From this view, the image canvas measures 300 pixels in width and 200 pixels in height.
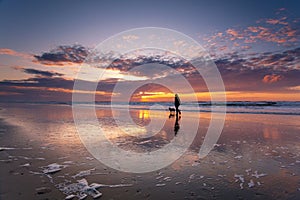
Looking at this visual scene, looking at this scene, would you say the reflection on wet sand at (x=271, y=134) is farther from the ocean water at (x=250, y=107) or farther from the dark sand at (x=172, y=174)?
the ocean water at (x=250, y=107)

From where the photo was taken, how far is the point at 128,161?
224 inches

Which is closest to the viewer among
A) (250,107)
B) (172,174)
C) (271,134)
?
(172,174)

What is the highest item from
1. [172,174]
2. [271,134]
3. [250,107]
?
[250,107]

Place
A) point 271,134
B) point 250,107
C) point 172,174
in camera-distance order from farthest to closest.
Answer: point 250,107 → point 271,134 → point 172,174

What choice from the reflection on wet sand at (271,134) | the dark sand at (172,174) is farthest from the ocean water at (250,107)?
the dark sand at (172,174)

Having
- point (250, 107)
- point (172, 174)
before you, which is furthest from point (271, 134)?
point (250, 107)

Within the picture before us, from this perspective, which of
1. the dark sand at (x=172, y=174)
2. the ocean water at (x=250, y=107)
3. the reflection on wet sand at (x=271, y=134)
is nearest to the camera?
the dark sand at (x=172, y=174)

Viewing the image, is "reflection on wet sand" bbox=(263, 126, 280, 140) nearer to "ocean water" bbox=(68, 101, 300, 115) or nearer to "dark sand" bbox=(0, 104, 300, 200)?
"dark sand" bbox=(0, 104, 300, 200)

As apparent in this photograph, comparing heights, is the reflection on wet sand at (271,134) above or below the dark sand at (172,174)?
above

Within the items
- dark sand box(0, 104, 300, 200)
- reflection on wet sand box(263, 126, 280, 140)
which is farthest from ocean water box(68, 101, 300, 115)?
dark sand box(0, 104, 300, 200)

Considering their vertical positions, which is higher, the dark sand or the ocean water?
the ocean water

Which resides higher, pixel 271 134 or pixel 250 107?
pixel 250 107

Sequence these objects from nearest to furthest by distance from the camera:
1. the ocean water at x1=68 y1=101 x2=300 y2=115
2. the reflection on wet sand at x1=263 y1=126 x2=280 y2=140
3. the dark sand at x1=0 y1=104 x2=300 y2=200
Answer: the dark sand at x1=0 y1=104 x2=300 y2=200, the reflection on wet sand at x1=263 y1=126 x2=280 y2=140, the ocean water at x1=68 y1=101 x2=300 y2=115

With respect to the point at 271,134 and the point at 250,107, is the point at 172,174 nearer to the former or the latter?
the point at 271,134
